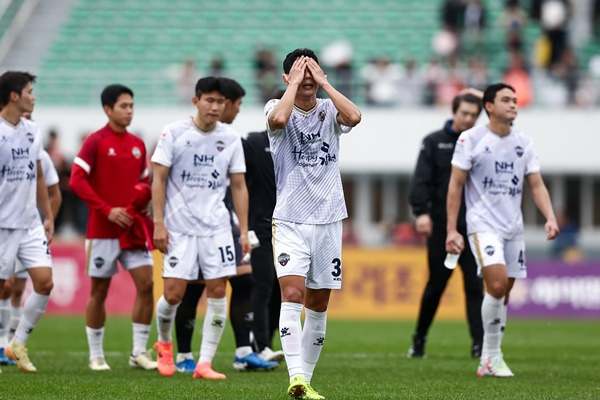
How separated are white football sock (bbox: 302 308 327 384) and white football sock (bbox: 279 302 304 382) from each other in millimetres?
303

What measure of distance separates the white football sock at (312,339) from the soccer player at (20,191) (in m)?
2.97

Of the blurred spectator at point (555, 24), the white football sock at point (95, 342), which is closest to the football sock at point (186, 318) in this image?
the white football sock at point (95, 342)

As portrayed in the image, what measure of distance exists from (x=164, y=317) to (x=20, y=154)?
1977 mm

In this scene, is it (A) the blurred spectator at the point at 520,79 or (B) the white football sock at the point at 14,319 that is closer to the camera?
(B) the white football sock at the point at 14,319

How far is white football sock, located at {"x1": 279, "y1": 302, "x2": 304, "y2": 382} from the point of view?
9070 mm

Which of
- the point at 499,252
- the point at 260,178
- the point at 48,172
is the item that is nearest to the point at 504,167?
the point at 499,252

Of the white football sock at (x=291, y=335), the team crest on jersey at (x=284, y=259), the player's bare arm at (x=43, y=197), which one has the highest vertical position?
the player's bare arm at (x=43, y=197)

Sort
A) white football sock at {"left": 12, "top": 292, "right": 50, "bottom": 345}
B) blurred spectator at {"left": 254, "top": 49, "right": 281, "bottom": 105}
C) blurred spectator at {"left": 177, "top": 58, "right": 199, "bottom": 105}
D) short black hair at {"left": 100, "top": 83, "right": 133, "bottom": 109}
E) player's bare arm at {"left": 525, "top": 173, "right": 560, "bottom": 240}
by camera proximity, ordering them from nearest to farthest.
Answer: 1. player's bare arm at {"left": 525, "top": 173, "right": 560, "bottom": 240}
2. white football sock at {"left": 12, "top": 292, "right": 50, "bottom": 345}
3. short black hair at {"left": 100, "top": 83, "right": 133, "bottom": 109}
4. blurred spectator at {"left": 254, "top": 49, "right": 281, "bottom": 105}
5. blurred spectator at {"left": 177, "top": 58, "right": 199, "bottom": 105}

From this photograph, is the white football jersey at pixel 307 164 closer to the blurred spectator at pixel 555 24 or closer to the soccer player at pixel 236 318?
the soccer player at pixel 236 318

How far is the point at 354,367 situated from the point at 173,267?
8.07ft

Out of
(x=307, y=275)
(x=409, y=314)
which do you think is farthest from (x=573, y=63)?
(x=307, y=275)

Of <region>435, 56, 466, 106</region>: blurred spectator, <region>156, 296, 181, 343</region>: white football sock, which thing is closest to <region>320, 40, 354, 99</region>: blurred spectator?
<region>435, 56, 466, 106</region>: blurred spectator

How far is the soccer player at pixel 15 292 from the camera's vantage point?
1240cm

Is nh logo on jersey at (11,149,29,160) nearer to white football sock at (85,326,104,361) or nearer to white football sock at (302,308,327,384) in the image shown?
white football sock at (85,326,104,361)
